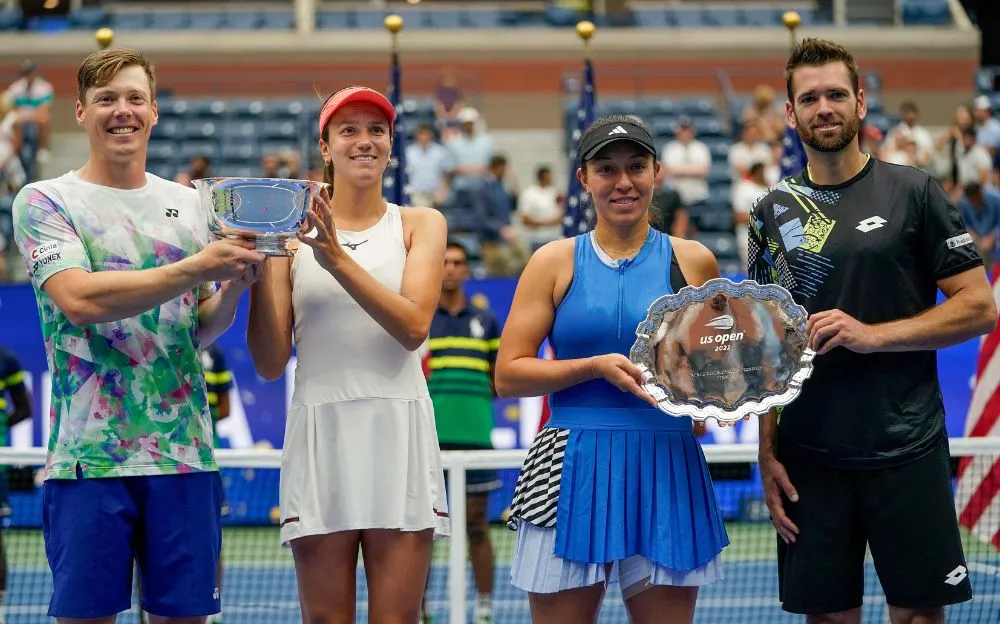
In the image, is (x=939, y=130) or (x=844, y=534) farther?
(x=939, y=130)

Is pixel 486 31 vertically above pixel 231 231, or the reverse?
pixel 486 31

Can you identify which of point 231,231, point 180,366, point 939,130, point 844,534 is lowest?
point 844,534

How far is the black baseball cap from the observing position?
12.4 ft

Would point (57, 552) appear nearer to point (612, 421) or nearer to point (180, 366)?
point (180, 366)

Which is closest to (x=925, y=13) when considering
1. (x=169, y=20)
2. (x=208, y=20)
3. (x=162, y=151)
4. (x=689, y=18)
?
(x=689, y=18)

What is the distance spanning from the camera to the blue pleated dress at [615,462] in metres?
3.73

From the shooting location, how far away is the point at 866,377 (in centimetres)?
397

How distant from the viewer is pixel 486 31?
21.3 metres

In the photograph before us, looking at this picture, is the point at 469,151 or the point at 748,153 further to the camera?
the point at 469,151

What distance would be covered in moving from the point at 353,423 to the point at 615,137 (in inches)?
44.0

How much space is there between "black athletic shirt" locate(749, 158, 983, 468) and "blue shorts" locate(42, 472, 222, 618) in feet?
5.86

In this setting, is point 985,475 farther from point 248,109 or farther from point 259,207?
point 248,109

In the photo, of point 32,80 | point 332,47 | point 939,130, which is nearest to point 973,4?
point 939,130

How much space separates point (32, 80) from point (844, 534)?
16.5 meters
